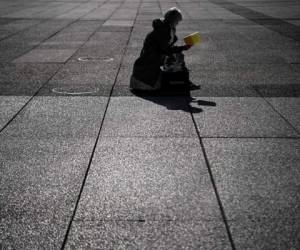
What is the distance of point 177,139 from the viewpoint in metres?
5.40

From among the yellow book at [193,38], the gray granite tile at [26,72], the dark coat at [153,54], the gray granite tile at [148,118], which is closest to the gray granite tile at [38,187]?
the gray granite tile at [148,118]

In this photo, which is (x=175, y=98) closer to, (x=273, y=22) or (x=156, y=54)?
(x=156, y=54)

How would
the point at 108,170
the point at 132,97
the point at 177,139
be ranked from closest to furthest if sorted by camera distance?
the point at 108,170 → the point at 177,139 → the point at 132,97

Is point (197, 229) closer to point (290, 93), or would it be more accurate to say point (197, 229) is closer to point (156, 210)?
point (156, 210)

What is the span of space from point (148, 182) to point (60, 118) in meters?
2.51

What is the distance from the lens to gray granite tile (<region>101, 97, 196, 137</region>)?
5.63 m

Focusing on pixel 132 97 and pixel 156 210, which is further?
pixel 132 97

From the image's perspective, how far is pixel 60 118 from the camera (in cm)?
616

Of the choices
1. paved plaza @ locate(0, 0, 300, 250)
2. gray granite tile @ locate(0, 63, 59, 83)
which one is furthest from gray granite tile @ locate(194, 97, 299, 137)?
gray granite tile @ locate(0, 63, 59, 83)

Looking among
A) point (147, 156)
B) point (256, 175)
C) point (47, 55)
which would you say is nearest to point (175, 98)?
point (147, 156)

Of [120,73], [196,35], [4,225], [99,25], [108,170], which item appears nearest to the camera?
[4,225]

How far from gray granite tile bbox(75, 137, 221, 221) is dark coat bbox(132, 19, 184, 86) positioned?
2.20 m

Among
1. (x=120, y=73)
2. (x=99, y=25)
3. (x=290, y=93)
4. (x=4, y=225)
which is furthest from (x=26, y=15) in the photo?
(x=4, y=225)

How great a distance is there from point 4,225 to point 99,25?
1403 cm
